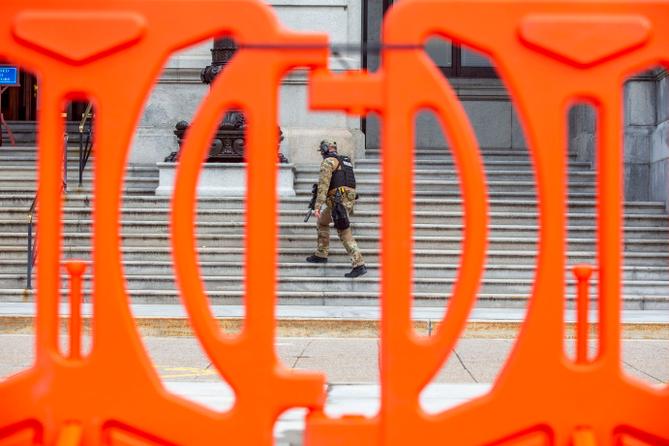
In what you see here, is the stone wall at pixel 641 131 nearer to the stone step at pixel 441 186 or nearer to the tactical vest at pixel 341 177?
the stone step at pixel 441 186

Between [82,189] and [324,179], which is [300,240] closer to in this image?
[324,179]

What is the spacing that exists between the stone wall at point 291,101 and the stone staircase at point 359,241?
3.35ft

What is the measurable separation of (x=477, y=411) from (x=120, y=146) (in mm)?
1424

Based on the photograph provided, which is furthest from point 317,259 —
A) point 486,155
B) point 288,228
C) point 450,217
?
point 486,155

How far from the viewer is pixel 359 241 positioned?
13.3m

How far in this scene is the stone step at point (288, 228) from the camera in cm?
1353

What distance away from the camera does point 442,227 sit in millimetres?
13625

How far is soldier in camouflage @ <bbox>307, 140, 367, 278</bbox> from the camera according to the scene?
12.1 meters

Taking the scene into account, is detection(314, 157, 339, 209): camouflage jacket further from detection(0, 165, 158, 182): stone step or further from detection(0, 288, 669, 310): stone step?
detection(0, 165, 158, 182): stone step

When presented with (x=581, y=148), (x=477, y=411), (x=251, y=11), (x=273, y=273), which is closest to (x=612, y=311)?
(x=477, y=411)

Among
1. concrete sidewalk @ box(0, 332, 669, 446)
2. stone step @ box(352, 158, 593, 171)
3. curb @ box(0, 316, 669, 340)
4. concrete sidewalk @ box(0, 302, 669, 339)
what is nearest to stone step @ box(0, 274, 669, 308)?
concrete sidewalk @ box(0, 302, 669, 339)

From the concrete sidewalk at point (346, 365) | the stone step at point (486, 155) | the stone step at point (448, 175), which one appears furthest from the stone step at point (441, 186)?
the concrete sidewalk at point (346, 365)

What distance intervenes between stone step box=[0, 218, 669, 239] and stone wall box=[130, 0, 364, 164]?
124 inches

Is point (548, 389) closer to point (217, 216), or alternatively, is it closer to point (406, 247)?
point (406, 247)
